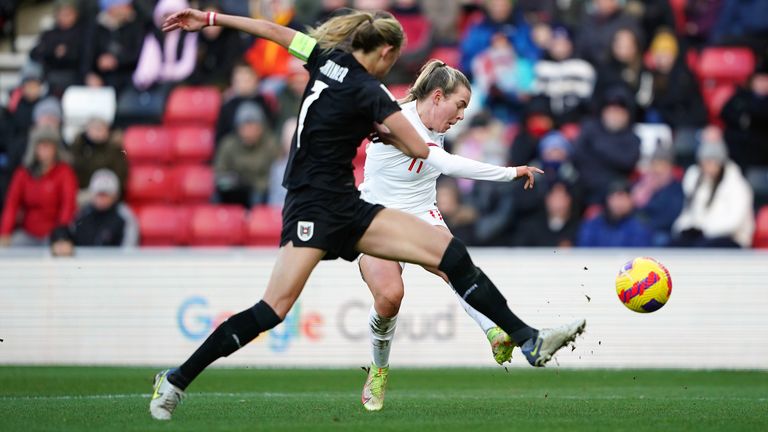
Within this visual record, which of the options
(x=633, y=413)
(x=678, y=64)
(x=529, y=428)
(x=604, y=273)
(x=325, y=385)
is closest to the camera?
(x=529, y=428)

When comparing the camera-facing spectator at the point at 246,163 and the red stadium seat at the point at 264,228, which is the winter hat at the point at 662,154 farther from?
the camera-facing spectator at the point at 246,163

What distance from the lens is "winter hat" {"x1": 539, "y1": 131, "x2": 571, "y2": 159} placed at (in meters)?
16.3

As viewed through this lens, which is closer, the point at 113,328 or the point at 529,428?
the point at 529,428

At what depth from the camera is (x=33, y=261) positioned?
47.1 feet

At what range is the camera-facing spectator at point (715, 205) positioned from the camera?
15.6 meters

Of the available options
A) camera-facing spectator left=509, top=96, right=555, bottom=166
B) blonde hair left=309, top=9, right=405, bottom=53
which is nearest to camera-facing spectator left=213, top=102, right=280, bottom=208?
camera-facing spectator left=509, top=96, right=555, bottom=166

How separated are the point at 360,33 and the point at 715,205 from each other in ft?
30.5

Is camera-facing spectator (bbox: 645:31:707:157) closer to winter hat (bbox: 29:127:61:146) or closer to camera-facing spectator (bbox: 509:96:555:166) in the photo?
camera-facing spectator (bbox: 509:96:555:166)

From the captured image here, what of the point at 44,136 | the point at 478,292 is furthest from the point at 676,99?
the point at 478,292

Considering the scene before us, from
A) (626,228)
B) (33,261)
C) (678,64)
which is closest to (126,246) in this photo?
(33,261)

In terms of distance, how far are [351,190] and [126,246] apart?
8.98 metres

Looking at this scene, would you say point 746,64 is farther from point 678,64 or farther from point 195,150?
point 195,150

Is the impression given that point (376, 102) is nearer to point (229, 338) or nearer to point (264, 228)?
point (229, 338)

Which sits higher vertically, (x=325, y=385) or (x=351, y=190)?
(x=351, y=190)
